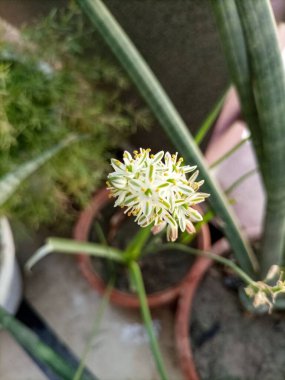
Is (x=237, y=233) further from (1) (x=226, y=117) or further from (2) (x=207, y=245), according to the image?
(1) (x=226, y=117)

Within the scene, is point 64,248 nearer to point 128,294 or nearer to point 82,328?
point 128,294

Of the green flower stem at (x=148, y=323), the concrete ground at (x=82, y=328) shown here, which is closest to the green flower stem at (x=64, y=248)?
the green flower stem at (x=148, y=323)

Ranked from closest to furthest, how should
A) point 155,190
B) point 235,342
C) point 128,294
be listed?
1. point 155,190
2. point 235,342
3. point 128,294

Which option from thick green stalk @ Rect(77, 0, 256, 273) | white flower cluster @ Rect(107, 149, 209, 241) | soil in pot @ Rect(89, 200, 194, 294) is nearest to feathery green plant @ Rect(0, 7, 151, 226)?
soil in pot @ Rect(89, 200, 194, 294)

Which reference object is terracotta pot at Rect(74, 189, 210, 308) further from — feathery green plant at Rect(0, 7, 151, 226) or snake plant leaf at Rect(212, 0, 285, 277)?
snake plant leaf at Rect(212, 0, 285, 277)

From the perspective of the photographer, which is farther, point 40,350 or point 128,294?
point 128,294

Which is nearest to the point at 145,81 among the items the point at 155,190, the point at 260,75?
the point at 260,75
